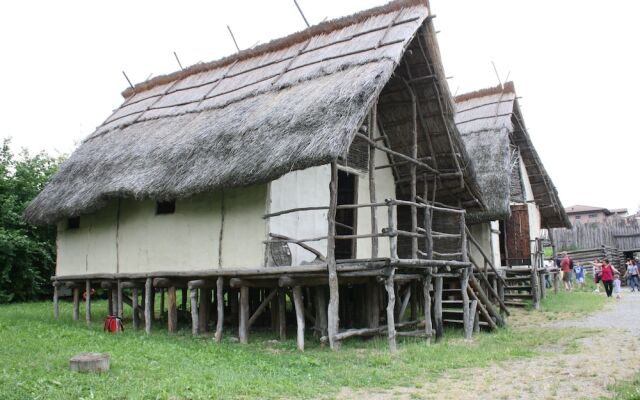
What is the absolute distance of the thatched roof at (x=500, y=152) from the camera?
54.5 ft

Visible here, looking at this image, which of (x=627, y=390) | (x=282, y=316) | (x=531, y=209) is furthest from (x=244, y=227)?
(x=531, y=209)

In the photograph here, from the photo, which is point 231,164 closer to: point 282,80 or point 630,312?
point 282,80

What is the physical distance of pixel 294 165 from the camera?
31.2 feet

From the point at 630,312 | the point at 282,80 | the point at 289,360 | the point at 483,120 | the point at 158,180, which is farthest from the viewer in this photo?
the point at 483,120

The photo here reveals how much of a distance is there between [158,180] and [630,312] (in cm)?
1254

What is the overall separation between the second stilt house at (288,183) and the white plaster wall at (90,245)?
0.16 feet

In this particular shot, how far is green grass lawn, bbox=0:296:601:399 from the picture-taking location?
675cm

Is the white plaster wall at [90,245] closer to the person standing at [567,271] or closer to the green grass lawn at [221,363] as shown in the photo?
the green grass lawn at [221,363]

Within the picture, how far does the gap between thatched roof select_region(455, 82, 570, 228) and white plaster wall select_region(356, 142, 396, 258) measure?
127 inches

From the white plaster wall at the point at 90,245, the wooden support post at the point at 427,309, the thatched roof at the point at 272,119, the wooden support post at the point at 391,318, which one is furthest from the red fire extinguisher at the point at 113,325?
the wooden support post at the point at 427,309

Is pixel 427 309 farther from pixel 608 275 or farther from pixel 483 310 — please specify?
pixel 608 275

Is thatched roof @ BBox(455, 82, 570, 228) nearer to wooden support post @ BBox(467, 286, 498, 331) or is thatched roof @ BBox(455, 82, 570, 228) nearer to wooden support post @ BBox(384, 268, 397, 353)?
wooden support post @ BBox(467, 286, 498, 331)

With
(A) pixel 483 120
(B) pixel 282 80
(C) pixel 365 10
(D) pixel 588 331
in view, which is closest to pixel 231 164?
(B) pixel 282 80

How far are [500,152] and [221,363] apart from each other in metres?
11.7
